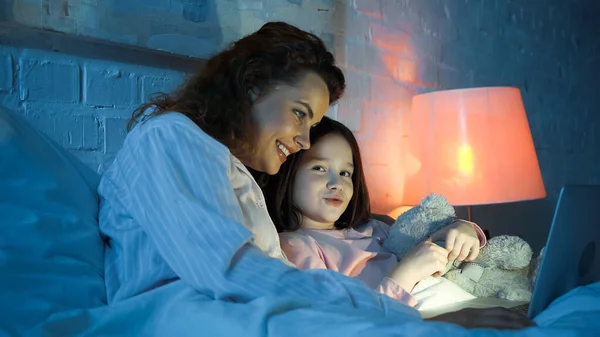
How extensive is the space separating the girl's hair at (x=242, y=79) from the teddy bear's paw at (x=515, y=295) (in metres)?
0.55

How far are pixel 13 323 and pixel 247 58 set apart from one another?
24.6 inches

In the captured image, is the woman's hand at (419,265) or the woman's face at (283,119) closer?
the woman's face at (283,119)

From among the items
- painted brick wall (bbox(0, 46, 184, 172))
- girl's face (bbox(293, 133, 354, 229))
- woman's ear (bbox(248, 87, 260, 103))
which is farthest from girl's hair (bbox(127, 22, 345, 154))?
girl's face (bbox(293, 133, 354, 229))

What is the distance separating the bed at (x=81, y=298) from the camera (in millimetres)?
607

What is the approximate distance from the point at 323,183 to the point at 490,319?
2.49ft

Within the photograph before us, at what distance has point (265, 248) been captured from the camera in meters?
0.97

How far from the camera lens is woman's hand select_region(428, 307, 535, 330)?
63 cm

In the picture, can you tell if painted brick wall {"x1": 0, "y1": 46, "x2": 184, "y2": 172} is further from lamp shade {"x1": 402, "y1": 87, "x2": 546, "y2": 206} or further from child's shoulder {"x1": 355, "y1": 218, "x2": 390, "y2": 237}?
lamp shade {"x1": 402, "y1": 87, "x2": 546, "y2": 206}

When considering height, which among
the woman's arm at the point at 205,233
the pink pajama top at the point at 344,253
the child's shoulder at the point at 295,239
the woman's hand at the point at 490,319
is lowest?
the pink pajama top at the point at 344,253

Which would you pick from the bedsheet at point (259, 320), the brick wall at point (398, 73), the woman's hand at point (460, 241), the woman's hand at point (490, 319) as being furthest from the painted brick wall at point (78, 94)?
the woman's hand at point (490, 319)

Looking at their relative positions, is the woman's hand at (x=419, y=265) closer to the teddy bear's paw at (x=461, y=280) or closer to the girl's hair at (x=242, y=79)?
the teddy bear's paw at (x=461, y=280)

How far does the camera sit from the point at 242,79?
110 centimetres

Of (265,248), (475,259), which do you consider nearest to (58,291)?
(265,248)

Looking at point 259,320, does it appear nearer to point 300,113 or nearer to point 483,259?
point 300,113
